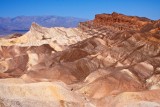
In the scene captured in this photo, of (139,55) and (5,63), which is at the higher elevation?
(139,55)

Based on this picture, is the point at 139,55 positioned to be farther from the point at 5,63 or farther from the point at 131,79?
the point at 5,63

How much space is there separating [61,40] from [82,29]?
15.5 meters

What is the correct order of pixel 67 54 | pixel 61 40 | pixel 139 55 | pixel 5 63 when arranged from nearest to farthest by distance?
pixel 139 55
pixel 67 54
pixel 5 63
pixel 61 40

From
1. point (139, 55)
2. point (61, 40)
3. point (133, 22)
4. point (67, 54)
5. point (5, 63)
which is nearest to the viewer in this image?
point (139, 55)

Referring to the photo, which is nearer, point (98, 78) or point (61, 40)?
point (98, 78)

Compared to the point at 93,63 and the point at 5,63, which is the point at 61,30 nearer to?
the point at 5,63

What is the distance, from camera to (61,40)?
74688 millimetres

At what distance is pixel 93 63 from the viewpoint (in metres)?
54.8

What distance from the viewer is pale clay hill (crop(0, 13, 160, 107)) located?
31.4 m

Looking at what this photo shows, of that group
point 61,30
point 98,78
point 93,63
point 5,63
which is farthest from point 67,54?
point 61,30

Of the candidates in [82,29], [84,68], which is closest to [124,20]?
[82,29]

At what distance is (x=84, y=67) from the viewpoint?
5356 centimetres

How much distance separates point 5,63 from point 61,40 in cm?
1349

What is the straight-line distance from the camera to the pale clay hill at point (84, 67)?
3144 cm
